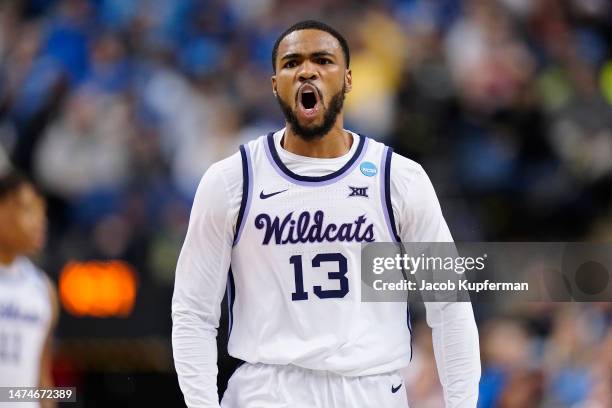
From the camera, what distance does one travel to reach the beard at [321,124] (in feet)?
14.9

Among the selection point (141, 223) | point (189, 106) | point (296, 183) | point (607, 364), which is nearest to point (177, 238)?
point (141, 223)

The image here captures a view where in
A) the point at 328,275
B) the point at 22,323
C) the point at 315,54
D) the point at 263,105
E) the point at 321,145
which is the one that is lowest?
the point at 328,275

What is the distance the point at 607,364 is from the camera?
6391 millimetres

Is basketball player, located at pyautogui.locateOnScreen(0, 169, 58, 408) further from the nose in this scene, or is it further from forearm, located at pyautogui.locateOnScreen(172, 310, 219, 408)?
the nose

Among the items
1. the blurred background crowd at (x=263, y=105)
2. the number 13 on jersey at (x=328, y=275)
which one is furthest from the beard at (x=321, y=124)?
the blurred background crowd at (x=263, y=105)

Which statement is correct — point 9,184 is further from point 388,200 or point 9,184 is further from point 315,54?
point 388,200

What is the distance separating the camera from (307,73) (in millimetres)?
4453

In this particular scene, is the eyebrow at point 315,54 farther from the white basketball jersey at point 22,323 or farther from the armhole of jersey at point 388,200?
the white basketball jersey at point 22,323

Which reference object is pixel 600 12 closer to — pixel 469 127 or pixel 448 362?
pixel 469 127

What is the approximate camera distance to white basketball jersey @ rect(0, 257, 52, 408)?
6.29 metres

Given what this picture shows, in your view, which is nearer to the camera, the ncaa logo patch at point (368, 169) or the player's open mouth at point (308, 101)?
the player's open mouth at point (308, 101)

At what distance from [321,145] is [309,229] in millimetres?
349

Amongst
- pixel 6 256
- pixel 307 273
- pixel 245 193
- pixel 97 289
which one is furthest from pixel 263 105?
pixel 307 273

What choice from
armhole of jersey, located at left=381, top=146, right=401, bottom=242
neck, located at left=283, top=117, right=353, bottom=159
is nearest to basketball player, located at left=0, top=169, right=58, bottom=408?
neck, located at left=283, top=117, right=353, bottom=159
